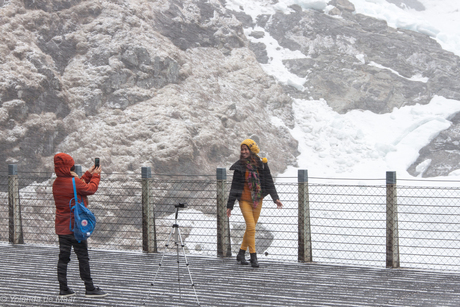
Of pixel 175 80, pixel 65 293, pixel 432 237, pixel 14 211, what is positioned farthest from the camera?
pixel 175 80

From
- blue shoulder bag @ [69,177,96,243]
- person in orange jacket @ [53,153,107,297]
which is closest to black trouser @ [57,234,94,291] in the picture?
person in orange jacket @ [53,153,107,297]

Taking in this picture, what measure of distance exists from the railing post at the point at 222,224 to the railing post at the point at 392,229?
2.12 m

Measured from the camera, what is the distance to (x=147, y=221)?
6262mm

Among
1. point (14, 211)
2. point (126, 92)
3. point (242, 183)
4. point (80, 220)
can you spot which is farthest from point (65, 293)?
point (126, 92)

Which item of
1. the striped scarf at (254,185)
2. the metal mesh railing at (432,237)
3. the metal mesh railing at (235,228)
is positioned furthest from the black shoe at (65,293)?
the metal mesh railing at (432,237)

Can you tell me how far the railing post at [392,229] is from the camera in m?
5.22

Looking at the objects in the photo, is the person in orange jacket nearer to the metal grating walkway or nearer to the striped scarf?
the metal grating walkway

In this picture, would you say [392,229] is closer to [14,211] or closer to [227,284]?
[227,284]

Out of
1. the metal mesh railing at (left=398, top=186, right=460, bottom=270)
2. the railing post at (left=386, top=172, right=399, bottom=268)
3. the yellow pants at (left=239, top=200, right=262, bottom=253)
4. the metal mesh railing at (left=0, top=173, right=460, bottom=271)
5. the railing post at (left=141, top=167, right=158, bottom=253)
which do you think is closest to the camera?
the railing post at (left=386, top=172, right=399, bottom=268)

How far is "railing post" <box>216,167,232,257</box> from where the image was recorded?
592cm

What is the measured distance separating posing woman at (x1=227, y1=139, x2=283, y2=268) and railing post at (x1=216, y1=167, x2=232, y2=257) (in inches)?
17.0

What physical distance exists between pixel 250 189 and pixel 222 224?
0.84 metres

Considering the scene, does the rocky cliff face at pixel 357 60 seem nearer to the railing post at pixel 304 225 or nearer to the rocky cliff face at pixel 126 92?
the rocky cliff face at pixel 126 92

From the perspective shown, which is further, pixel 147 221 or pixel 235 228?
pixel 235 228
